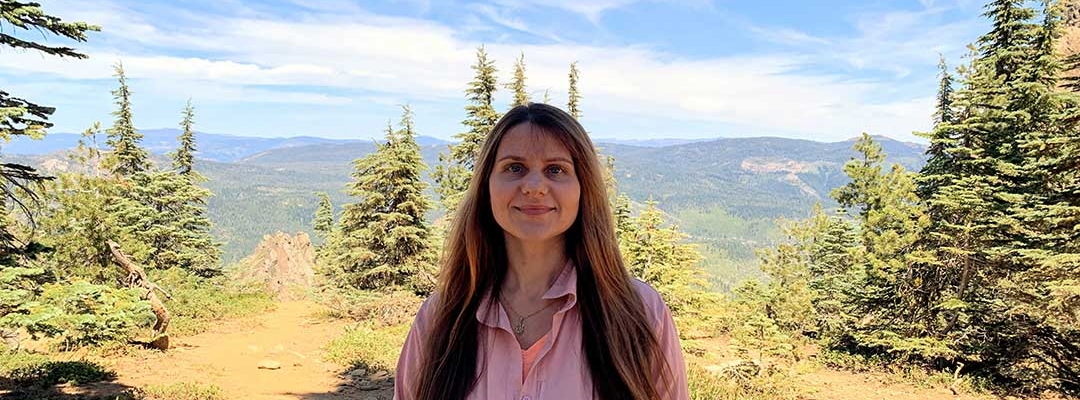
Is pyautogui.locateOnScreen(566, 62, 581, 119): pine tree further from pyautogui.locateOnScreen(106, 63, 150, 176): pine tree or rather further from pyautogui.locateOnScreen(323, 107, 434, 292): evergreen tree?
pyautogui.locateOnScreen(106, 63, 150, 176): pine tree

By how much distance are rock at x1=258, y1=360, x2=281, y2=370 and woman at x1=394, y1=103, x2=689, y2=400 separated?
1069cm

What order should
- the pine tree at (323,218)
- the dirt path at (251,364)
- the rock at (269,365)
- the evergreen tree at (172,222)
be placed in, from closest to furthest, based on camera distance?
the dirt path at (251,364), the rock at (269,365), the evergreen tree at (172,222), the pine tree at (323,218)

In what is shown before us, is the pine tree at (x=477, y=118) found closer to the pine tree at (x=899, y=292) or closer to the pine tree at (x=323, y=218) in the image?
the pine tree at (x=899, y=292)

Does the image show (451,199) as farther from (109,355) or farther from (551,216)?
(551,216)

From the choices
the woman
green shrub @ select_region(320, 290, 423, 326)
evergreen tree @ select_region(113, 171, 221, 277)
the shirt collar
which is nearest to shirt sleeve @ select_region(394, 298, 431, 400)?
the woman

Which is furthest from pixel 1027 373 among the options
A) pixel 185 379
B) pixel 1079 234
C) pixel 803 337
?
pixel 185 379

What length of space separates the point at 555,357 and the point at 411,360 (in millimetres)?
541

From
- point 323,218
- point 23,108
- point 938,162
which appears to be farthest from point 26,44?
point 323,218

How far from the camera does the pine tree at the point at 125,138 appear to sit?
840 inches

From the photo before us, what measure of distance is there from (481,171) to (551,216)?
322 millimetres

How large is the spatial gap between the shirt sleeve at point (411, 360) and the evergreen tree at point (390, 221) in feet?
47.4

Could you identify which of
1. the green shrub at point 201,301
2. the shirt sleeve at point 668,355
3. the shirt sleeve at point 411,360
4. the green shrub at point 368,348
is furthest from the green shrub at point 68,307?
the green shrub at point 201,301

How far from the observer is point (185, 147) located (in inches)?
955

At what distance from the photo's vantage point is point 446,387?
1816 mm
